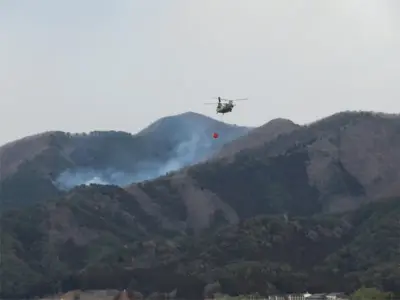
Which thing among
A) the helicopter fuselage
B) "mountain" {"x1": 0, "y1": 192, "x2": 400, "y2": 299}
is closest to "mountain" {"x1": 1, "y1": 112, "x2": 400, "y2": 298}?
"mountain" {"x1": 0, "y1": 192, "x2": 400, "y2": 299}

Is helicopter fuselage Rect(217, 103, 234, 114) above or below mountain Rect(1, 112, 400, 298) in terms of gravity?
above

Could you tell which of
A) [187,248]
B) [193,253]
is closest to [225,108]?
[193,253]

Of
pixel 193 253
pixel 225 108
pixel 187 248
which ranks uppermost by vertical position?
pixel 225 108

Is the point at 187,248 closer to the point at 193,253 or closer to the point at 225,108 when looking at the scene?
the point at 193,253

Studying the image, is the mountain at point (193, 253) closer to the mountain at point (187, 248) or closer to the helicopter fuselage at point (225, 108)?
the mountain at point (187, 248)

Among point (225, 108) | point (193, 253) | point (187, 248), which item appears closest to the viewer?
point (225, 108)

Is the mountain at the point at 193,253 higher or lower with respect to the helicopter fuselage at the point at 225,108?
lower

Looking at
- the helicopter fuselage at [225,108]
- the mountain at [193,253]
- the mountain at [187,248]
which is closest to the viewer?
the helicopter fuselage at [225,108]

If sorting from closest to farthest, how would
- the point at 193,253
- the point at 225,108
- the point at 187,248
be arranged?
the point at 225,108, the point at 193,253, the point at 187,248

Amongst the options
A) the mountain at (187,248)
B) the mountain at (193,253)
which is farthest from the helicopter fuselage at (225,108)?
the mountain at (187,248)

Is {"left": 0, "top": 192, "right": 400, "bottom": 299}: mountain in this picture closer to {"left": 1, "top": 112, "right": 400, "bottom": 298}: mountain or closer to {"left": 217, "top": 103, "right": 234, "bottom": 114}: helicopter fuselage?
{"left": 1, "top": 112, "right": 400, "bottom": 298}: mountain

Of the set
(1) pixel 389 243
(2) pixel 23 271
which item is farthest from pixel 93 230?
(1) pixel 389 243

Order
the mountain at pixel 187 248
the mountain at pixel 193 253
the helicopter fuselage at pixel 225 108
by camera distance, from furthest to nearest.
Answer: the mountain at pixel 187 248
the mountain at pixel 193 253
the helicopter fuselage at pixel 225 108
